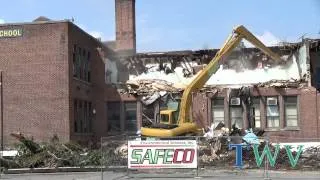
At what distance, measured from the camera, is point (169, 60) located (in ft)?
158

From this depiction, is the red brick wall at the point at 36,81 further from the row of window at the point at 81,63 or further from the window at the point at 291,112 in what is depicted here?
the window at the point at 291,112

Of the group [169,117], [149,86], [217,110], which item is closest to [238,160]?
[169,117]

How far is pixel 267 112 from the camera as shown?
44.4 m

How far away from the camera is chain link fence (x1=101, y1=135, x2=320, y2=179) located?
22.9m

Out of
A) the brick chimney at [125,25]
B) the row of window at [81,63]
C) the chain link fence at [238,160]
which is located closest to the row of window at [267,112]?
the row of window at [81,63]

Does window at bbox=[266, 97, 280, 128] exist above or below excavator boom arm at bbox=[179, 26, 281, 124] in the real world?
below

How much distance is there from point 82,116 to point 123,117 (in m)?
3.80

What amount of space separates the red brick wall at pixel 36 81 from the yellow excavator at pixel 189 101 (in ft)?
23.1

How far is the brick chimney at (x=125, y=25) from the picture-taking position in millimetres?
56406

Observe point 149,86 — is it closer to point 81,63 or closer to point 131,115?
point 131,115

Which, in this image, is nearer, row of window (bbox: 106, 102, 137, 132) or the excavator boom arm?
the excavator boom arm

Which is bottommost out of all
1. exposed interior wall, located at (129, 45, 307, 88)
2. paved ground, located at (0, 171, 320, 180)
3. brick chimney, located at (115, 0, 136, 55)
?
paved ground, located at (0, 171, 320, 180)

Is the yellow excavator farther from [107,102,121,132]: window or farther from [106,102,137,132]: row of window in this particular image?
[107,102,121,132]: window

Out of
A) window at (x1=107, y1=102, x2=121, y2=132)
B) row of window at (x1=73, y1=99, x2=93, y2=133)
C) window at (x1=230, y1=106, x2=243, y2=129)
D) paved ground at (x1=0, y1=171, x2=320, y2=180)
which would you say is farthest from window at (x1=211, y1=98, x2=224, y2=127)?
paved ground at (x1=0, y1=171, x2=320, y2=180)
